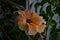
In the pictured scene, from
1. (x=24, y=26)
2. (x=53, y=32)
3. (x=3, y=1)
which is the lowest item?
(x=53, y=32)

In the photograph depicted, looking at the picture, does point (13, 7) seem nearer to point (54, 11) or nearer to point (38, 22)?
point (38, 22)

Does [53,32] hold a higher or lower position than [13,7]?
lower

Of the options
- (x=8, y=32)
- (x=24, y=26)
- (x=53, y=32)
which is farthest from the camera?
(x=53, y=32)

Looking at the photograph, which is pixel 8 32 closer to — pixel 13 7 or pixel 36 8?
pixel 13 7

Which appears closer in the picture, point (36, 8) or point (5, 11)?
point (5, 11)

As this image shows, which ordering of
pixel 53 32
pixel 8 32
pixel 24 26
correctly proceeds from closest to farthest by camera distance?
pixel 24 26 < pixel 8 32 < pixel 53 32

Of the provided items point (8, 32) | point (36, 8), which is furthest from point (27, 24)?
point (36, 8)
